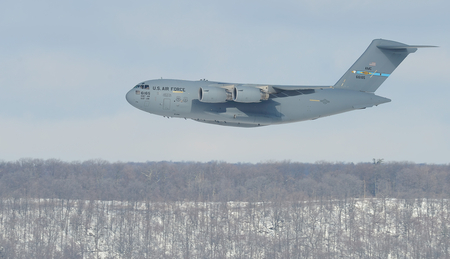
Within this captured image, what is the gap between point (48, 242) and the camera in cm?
6412

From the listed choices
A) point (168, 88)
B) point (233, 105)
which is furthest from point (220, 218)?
point (168, 88)

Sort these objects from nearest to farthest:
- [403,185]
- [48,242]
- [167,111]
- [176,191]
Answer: [167,111]
[48,242]
[176,191]
[403,185]

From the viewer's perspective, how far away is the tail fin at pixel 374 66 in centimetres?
2858

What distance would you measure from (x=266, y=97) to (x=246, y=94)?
1325 millimetres

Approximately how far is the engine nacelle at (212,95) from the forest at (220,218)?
39.5 metres

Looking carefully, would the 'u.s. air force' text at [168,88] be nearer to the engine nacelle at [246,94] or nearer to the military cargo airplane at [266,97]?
the military cargo airplane at [266,97]

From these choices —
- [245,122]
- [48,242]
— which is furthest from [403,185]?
[245,122]

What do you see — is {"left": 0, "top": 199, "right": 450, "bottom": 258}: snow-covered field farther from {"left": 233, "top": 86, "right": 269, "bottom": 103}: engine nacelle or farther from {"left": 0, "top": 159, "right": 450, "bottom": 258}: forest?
{"left": 233, "top": 86, "right": 269, "bottom": 103}: engine nacelle

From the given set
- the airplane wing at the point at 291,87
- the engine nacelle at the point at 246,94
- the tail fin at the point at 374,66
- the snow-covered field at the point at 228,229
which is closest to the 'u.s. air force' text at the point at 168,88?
the engine nacelle at the point at 246,94

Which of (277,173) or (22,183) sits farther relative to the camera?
(277,173)

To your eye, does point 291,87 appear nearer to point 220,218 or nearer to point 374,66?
point 374,66

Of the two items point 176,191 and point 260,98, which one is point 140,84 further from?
point 176,191

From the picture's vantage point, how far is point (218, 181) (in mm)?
89938

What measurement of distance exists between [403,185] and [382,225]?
23791 mm
